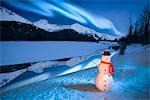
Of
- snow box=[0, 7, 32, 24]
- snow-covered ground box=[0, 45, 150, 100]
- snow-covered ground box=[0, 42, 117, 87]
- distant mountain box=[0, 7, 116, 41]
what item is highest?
snow box=[0, 7, 32, 24]

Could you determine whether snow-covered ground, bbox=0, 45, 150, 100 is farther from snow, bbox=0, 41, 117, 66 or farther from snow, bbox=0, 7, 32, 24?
snow, bbox=0, 7, 32, 24

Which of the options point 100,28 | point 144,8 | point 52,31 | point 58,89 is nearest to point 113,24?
point 100,28

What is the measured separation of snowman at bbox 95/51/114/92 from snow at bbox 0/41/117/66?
0.36ft

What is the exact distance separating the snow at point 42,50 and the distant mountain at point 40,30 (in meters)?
0.03

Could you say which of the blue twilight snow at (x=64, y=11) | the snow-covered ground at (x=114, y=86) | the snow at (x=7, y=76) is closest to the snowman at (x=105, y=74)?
the snow-covered ground at (x=114, y=86)

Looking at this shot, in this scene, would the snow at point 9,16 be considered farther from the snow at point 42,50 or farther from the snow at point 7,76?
the snow at point 7,76

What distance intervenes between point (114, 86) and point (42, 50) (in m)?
0.39

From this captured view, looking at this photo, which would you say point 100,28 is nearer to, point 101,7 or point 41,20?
point 101,7

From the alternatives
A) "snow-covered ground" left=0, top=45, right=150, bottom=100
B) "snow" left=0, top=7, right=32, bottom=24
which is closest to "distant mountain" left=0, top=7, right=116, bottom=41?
"snow" left=0, top=7, right=32, bottom=24

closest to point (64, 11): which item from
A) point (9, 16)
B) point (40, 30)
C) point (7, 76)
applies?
point (40, 30)

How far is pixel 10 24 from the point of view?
51.4 inches

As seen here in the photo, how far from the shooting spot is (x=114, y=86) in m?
1.42

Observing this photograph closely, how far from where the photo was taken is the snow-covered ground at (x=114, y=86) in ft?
4.40

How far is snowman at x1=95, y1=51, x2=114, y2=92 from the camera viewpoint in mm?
1349
